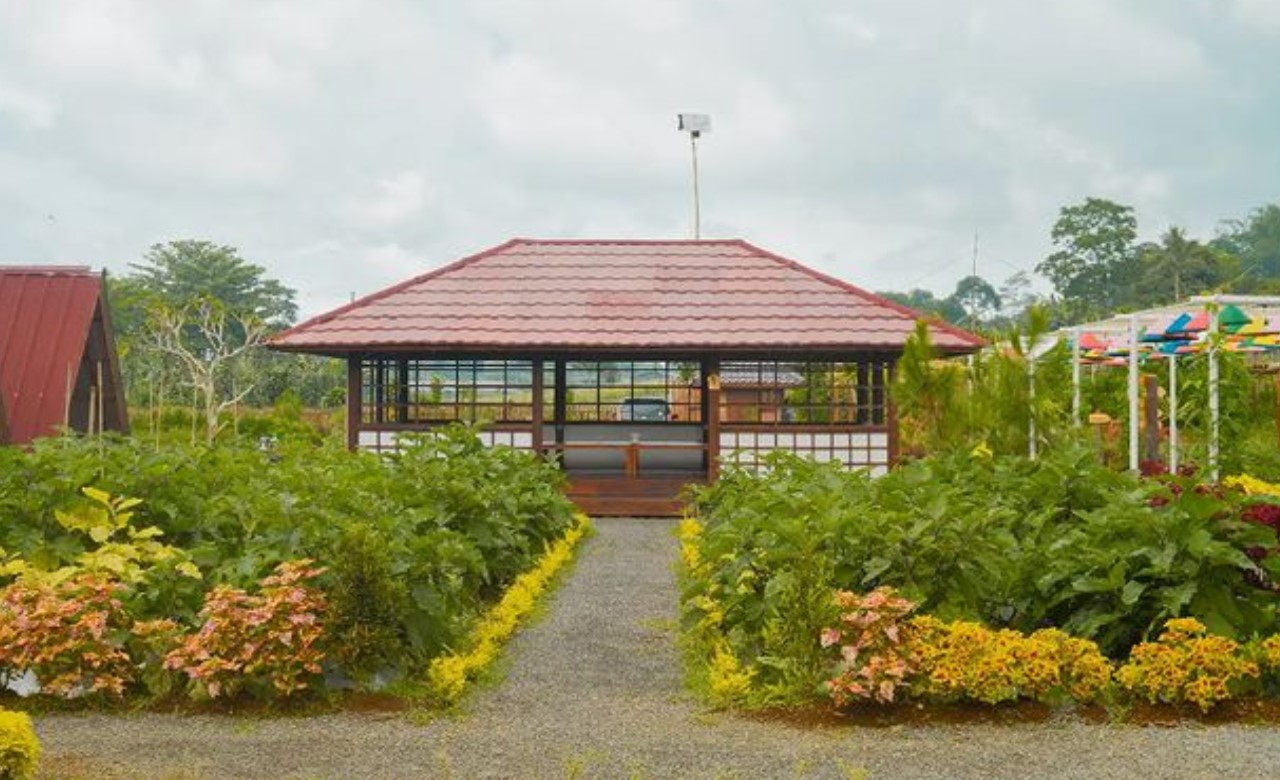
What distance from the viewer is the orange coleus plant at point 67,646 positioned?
7184mm

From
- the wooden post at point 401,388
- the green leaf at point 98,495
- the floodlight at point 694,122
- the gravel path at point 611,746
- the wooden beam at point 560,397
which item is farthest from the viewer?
the floodlight at point 694,122

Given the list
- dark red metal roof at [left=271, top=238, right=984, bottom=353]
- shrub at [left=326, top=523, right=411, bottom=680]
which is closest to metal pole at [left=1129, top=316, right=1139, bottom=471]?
dark red metal roof at [left=271, top=238, right=984, bottom=353]

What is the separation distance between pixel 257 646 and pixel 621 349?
11.3 m

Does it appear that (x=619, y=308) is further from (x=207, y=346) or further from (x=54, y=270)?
(x=207, y=346)

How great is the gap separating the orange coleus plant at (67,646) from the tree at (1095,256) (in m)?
63.0

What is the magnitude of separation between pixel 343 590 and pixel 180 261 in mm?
55495

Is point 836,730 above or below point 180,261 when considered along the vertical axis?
below

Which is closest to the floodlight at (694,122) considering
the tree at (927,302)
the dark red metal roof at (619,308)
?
the dark red metal roof at (619,308)

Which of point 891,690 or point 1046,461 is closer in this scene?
point 891,690

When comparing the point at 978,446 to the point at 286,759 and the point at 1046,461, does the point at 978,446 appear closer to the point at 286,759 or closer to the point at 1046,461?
the point at 1046,461

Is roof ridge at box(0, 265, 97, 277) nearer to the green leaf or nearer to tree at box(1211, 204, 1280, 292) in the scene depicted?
the green leaf

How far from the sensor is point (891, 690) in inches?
262

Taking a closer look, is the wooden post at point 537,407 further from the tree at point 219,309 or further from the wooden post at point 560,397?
the tree at point 219,309

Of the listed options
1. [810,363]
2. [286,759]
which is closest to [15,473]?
[286,759]
